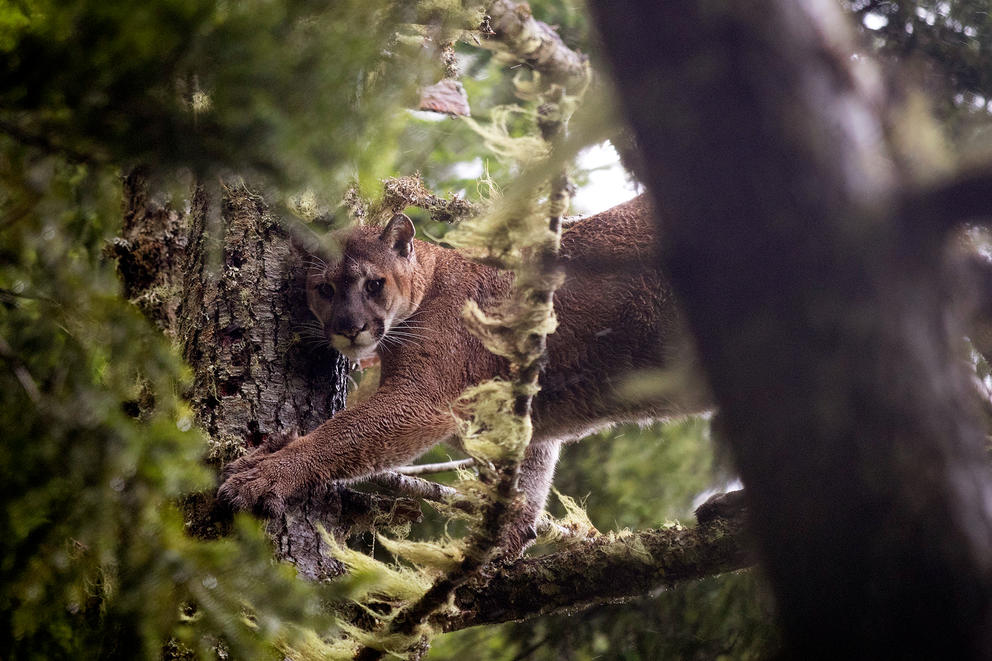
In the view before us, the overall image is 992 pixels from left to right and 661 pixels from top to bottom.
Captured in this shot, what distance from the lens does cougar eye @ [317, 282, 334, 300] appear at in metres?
4.05

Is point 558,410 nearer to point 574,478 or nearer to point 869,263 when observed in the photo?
point 574,478

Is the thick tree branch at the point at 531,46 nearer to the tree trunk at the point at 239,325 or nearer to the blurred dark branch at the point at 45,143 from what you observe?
the blurred dark branch at the point at 45,143

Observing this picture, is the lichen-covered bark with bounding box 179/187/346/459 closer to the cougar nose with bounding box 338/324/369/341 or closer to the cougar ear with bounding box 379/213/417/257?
the cougar nose with bounding box 338/324/369/341

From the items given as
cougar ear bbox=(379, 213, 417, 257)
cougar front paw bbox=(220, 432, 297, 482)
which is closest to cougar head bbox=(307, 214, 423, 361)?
cougar ear bbox=(379, 213, 417, 257)

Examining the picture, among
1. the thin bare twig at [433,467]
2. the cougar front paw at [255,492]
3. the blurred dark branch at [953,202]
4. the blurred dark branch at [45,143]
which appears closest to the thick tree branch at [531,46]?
the blurred dark branch at [953,202]

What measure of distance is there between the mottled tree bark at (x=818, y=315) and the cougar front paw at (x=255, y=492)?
2270 mm

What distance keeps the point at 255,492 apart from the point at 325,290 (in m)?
1.39

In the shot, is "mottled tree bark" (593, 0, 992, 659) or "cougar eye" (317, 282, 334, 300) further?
"cougar eye" (317, 282, 334, 300)

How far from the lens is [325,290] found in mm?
4078

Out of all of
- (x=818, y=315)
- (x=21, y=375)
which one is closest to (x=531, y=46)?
(x=818, y=315)

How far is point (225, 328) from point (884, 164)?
2703 mm

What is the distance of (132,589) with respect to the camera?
185cm

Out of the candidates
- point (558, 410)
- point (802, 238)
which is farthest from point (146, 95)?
point (558, 410)

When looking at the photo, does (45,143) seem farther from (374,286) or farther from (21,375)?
(374,286)
